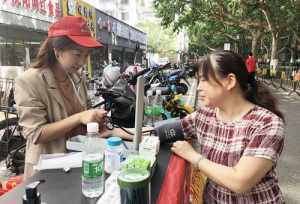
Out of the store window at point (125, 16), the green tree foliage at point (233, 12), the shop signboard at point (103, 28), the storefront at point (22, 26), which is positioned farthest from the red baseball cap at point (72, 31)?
the store window at point (125, 16)

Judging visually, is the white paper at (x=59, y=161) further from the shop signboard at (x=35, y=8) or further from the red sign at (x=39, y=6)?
the red sign at (x=39, y=6)

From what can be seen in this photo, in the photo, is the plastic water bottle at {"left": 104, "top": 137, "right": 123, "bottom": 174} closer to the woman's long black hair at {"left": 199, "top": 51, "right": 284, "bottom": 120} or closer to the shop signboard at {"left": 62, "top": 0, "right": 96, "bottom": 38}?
the woman's long black hair at {"left": 199, "top": 51, "right": 284, "bottom": 120}

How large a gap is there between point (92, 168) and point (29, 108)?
0.71 meters

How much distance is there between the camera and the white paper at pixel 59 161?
173cm

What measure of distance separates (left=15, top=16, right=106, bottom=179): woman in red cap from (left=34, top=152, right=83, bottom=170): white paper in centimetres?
12

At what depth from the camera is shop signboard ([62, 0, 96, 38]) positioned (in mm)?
12030

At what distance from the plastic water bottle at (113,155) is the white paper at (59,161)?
8.0 inches

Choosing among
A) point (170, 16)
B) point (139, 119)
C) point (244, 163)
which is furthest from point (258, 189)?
point (170, 16)

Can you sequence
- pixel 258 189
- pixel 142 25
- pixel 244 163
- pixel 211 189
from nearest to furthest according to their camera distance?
pixel 244 163 < pixel 258 189 < pixel 211 189 < pixel 142 25

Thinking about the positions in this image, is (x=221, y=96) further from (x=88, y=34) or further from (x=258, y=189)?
(x=88, y=34)

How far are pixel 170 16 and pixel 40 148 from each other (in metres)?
15.6

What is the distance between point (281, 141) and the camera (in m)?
1.50

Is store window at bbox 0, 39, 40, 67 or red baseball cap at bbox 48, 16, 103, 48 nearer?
red baseball cap at bbox 48, 16, 103, 48

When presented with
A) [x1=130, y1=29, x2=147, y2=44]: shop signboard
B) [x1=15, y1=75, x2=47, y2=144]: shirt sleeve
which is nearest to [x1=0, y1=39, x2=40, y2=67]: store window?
[x1=15, y1=75, x2=47, y2=144]: shirt sleeve
